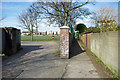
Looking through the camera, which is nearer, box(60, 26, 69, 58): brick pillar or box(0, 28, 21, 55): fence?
box(60, 26, 69, 58): brick pillar

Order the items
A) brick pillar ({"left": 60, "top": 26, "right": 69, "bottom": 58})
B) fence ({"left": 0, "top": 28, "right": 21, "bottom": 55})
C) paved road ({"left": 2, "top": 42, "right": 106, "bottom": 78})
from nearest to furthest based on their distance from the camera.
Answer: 1. paved road ({"left": 2, "top": 42, "right": 106, "bottom": 78})
2. brick pillar ({"left": 60, "top": 26, "right": 69, "bottom": 58})
3. fence ({"left": 0, "top": 28, "right": 21, "bottom": 55})

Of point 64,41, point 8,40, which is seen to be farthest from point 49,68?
point 8,40

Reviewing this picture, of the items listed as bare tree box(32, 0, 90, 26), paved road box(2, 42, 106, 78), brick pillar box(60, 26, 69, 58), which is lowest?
paved road box(2, 42, 106, 78)

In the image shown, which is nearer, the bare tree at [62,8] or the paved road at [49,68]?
the paved road at [49,68]

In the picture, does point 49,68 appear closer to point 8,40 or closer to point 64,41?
point 64,41

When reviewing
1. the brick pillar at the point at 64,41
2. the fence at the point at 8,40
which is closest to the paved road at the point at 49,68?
the brick pillar at the point at 64,41

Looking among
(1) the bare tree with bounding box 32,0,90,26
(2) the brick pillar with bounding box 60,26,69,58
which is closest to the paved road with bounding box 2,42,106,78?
(2) the brick pillar with bounding box 60,26,69,58

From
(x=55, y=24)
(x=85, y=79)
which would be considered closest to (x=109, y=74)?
(x=85, y=79)

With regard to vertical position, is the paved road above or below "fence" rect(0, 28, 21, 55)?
below

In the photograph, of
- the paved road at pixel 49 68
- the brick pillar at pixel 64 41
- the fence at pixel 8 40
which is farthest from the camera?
the fence at pixel 8 40

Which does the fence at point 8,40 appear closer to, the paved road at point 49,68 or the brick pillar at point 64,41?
the paved road at point 49,68

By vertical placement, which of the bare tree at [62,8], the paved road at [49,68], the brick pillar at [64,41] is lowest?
the paved road at [49,68]

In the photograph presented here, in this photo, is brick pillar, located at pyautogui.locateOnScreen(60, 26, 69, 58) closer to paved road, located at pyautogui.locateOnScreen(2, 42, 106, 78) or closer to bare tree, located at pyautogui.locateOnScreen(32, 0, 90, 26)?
paved road, located at pyautogui.locateOnScreen(2, 42, 106, 78)

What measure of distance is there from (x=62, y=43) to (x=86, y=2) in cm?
1362
